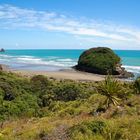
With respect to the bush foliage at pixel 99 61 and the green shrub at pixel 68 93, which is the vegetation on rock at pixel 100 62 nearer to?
the bush foliage at pixel 99 61

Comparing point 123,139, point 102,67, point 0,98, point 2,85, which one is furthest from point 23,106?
point 102,67

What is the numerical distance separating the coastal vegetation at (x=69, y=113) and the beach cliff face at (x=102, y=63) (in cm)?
3924

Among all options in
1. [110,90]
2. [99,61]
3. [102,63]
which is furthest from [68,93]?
[99,61]

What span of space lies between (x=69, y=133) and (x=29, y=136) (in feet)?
5.18

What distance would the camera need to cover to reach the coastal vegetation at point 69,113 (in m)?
12.0

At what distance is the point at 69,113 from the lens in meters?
22.3

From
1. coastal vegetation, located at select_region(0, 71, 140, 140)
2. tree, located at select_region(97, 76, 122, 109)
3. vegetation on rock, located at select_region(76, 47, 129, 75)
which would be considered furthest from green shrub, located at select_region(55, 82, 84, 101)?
vegetation on rock, located at select_region(76, 47, 129, 75)

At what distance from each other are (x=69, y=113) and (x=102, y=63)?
202ft

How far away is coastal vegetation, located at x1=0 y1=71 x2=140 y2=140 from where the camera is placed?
472 inches

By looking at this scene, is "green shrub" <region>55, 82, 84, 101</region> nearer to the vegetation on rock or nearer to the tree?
the tree

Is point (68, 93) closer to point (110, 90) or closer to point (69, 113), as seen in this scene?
point (69, 113)

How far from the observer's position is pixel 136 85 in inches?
1020

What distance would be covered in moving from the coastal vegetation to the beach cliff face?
39.2 metres

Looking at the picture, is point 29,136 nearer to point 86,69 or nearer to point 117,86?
point 117,86
